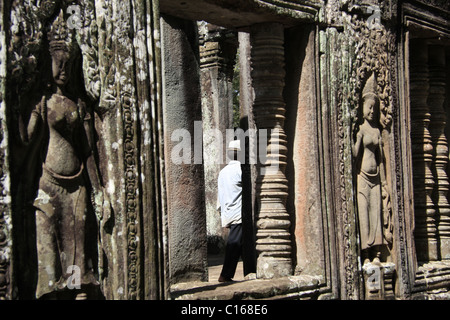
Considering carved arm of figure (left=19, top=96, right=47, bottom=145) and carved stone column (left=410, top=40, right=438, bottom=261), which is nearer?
carved arm of figure (left=19, top=96, right=47, bottom=145)

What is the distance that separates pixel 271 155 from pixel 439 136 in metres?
3.16

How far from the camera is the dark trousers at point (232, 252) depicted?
780 centimetres

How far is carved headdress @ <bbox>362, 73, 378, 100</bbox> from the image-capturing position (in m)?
7.66

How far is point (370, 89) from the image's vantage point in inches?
303

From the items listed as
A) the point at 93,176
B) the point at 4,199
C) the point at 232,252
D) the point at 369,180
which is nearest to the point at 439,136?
the point at 369,180

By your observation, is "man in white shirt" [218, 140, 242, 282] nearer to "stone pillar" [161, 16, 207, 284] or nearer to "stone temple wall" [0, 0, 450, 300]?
"stone temple wall" [0, 0, 450, 300]

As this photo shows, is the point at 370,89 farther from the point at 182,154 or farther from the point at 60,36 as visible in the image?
the point at 60,36

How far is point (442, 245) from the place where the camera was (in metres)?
9.05

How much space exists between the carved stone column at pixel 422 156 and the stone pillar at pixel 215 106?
360 cm

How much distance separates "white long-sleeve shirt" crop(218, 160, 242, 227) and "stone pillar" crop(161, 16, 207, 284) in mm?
590

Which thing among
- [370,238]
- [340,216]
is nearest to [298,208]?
[340,216]

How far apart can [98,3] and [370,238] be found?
371cm

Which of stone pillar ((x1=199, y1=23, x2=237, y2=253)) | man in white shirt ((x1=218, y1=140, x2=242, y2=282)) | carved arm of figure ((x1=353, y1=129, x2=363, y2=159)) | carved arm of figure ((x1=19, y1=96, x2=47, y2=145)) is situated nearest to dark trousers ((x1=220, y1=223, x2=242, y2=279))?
man in white shirt ((x1=218, y1=140, x2=242, y2=282))

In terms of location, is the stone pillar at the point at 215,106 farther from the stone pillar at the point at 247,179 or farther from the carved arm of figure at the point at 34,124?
the carved arm of figure at the point at 34,124
